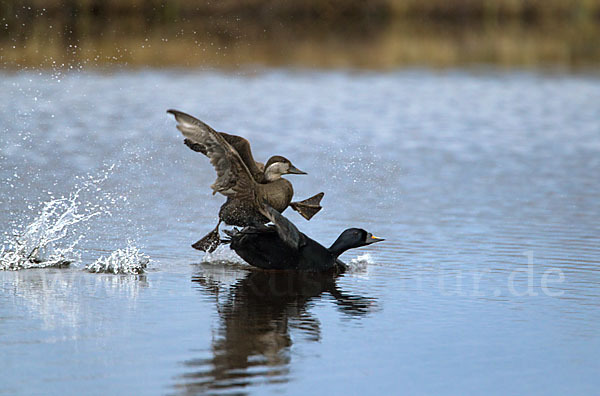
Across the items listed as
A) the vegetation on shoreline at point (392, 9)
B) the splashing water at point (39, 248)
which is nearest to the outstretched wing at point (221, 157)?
the splashing water at point (39, 248)

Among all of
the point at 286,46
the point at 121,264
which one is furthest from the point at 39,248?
the point at 286,46

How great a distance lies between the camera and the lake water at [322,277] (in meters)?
5.36

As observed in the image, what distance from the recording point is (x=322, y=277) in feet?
25.4

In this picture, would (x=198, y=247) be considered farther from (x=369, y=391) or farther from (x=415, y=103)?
(x=415, y=103)

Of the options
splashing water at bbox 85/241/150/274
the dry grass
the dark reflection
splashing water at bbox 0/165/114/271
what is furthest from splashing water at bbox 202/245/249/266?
the dry grass

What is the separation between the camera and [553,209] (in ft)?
34.4

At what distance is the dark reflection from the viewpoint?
5164 mm

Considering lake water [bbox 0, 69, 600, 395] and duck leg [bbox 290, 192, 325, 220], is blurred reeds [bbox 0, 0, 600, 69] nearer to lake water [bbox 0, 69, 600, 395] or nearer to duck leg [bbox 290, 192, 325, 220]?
lake water [bbox 0, 69, 600, 395]

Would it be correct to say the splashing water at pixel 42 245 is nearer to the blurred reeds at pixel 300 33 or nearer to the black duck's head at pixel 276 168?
the black duck's head at pixel 276 168

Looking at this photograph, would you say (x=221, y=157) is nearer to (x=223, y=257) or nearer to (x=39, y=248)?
(x=223, y=257)

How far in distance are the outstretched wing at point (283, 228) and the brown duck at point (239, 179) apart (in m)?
0.07

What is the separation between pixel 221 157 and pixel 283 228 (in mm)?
690

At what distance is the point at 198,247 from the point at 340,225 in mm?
1890

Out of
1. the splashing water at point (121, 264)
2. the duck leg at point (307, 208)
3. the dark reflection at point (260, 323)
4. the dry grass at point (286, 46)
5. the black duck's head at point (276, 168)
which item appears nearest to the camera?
the dark reflection at point (260, 323)
